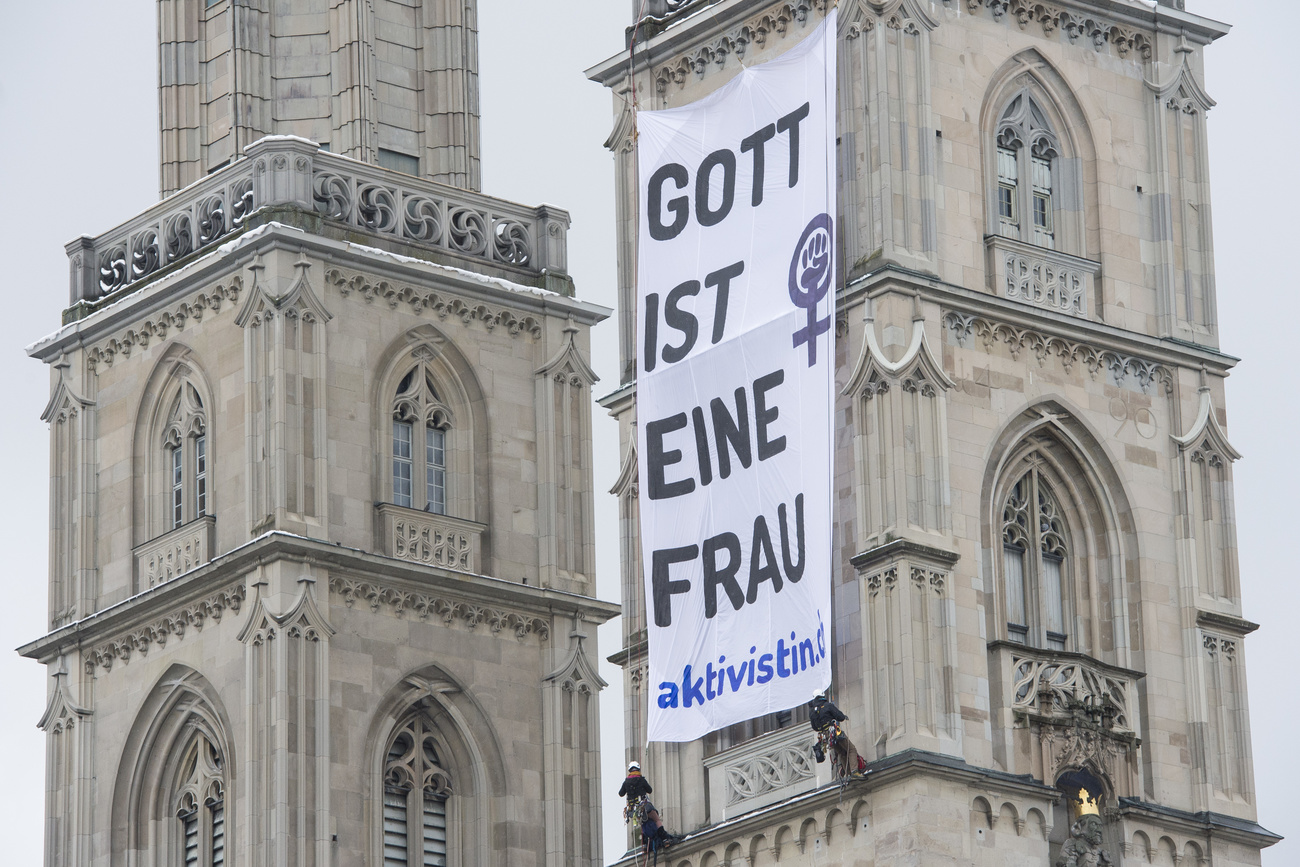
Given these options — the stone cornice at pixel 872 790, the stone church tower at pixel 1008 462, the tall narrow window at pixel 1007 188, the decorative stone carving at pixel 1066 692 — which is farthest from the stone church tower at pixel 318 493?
the decorative stone carving at pixel 1066 692

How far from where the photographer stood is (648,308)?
69188 mm

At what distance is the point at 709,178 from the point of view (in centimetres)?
6881

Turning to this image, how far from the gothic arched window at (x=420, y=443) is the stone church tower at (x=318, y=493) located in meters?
0.06

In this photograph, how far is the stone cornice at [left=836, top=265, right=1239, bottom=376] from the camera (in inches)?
2613

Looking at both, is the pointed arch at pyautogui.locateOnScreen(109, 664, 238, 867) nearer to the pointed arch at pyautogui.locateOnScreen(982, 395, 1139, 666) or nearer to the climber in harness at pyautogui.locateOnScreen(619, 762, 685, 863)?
the climber in harness at pyautogui.locateOnScreen(619, 762, 685, 863)

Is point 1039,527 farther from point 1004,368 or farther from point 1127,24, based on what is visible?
point 1127,24

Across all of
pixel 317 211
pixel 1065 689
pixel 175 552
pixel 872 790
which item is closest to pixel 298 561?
pixel 175 552

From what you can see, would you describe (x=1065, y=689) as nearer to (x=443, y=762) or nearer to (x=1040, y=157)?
(x=1040, y=157)

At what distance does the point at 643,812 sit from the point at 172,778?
9290mm

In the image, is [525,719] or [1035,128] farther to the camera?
[525,719]

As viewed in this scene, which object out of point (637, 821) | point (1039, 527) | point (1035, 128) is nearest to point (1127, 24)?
point (1035, 128)

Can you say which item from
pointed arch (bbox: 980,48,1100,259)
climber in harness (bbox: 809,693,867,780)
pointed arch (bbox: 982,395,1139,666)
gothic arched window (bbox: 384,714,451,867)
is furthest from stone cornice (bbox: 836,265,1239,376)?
gothic arched window (bbox: 384,714,451,867)

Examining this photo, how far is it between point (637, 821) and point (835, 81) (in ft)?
34.7

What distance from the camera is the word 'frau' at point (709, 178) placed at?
67.4 m
